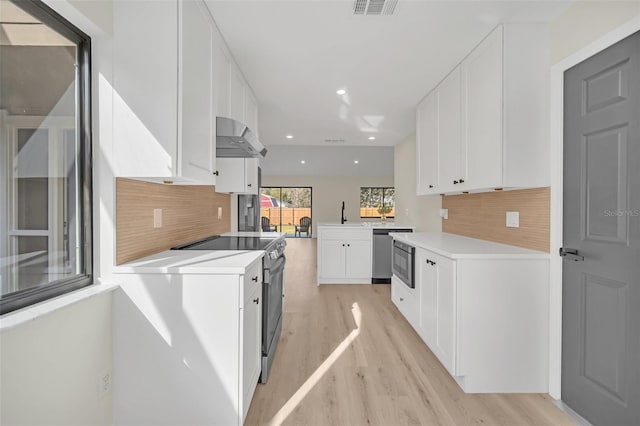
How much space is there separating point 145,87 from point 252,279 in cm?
116

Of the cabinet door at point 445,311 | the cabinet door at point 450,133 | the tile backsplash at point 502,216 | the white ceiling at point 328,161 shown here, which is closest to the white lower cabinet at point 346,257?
the tile backsplash at point 502,216

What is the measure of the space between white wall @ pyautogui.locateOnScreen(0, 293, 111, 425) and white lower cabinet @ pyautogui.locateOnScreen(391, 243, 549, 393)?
2049 mm

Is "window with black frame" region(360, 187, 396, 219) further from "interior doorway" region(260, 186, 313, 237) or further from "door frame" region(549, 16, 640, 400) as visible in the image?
"door frame" region(549, 16, 640, 400)

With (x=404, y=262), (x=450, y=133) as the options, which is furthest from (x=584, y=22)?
Answer: (x=404, y=262)

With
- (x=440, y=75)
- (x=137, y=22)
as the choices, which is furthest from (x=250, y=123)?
(x=440, y=75)

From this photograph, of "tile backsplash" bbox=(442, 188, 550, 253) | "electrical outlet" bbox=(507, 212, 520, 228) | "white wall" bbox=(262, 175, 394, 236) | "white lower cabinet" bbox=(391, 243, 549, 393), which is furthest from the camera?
"white wall" bbox=(262, 175, 394, 236)

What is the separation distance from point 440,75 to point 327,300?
2930 mm

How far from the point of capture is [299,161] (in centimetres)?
1008

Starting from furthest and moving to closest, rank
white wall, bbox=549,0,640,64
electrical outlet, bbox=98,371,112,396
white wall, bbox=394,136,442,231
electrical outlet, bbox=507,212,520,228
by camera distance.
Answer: white wall, bbox=394,136,442,231 < electrical outlet, bbox=507,212,520,228 < white wall, bbox=549,0,640,64 < electrical outlet, bbox=98,371,112,396

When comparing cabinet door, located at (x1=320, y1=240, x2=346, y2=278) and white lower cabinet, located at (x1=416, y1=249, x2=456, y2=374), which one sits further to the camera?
cabinet door, located at (x1=320, y1=240, x2=346, y2=278)

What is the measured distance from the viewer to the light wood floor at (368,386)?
1.87m

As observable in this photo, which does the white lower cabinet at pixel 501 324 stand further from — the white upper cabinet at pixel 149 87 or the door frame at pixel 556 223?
the white upper cabinet at pixel 149 87

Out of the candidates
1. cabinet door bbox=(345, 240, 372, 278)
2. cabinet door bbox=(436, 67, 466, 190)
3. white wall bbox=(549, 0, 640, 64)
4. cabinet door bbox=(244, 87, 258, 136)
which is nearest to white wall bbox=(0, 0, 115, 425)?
cabinet door bbox=(244, 87, 258, 136)

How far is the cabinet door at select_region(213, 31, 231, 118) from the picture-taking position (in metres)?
2.16
